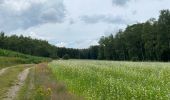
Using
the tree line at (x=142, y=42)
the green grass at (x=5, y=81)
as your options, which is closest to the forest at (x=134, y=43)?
the tree line at (x=142, y=42)

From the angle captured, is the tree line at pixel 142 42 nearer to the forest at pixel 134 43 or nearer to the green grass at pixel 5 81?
the forest at pixel 134 43

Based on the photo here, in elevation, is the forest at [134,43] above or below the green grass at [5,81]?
above

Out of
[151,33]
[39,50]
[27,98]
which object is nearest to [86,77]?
[27,98]

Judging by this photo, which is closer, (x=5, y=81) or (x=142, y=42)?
(x=5, y=81)

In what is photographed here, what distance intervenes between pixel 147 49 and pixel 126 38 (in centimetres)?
1983

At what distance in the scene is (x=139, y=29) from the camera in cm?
13625

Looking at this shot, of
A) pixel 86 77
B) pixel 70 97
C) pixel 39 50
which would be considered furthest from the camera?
pixel 39 50

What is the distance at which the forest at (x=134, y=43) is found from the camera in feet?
367

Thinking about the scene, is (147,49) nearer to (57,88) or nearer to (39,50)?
(39,50)

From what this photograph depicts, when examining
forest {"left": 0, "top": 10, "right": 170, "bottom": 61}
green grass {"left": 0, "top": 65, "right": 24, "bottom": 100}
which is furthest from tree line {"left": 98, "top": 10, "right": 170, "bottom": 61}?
green grass {"left": 0, "top": 65, "right": 24, "bottom": 100}

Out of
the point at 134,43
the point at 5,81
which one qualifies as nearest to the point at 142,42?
the point at 134,43

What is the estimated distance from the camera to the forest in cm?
11175

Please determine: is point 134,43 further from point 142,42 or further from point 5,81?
point 5,81

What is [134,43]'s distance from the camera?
452 ft
